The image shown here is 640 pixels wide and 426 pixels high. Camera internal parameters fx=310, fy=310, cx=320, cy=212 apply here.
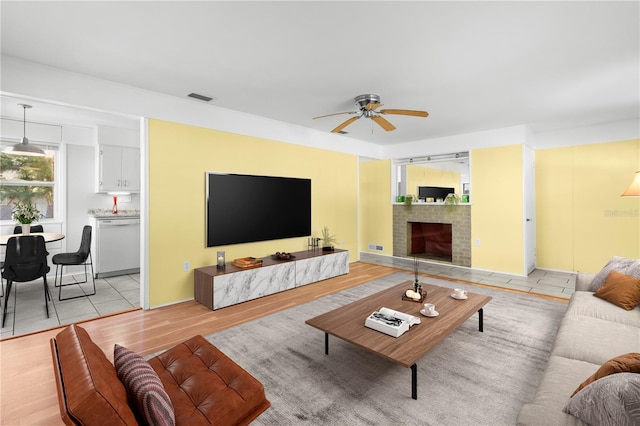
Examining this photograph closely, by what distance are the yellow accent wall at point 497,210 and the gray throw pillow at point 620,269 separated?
2022 mm

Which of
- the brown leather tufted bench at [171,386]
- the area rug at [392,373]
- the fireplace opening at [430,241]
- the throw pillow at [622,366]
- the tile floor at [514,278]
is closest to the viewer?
the brown leather tufted bench at [171,386]

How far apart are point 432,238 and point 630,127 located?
3.55 metres

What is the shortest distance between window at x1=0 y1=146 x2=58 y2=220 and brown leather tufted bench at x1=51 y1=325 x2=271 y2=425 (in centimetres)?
502

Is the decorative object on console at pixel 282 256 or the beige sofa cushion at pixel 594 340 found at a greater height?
the decorative object on console at pixel 282 256

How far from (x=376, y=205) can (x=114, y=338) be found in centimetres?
555

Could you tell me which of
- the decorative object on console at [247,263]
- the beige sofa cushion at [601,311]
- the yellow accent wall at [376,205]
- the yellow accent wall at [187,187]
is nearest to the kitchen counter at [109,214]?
the yellow accent wall at [187,187]

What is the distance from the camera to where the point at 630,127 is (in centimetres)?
479

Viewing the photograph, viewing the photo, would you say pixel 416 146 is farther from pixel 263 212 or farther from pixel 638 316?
pixel 638 316

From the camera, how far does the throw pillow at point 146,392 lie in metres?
1.17

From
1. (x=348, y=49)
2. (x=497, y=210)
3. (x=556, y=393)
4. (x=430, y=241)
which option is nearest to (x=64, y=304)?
(x=348, y=49)

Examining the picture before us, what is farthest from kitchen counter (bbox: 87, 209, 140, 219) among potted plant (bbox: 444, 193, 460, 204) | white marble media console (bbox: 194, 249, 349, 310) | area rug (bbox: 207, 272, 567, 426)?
potted plant (bbox: 444, 193, 460, 204)

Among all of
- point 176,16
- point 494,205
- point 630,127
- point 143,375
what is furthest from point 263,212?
point 630,127

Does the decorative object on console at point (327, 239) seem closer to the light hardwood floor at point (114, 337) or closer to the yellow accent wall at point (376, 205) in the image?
the light hardwood floor at point (114, 337)

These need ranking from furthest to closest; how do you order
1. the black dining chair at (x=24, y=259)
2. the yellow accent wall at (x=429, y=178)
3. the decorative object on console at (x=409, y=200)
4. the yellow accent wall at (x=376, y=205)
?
the yellow accent wall at (x=376, y=205)
the decorative object on console at (x=409, y=200)
the yellow accent wall at (x=429, y=178)
the black dining chair at (x=24, y=259)
